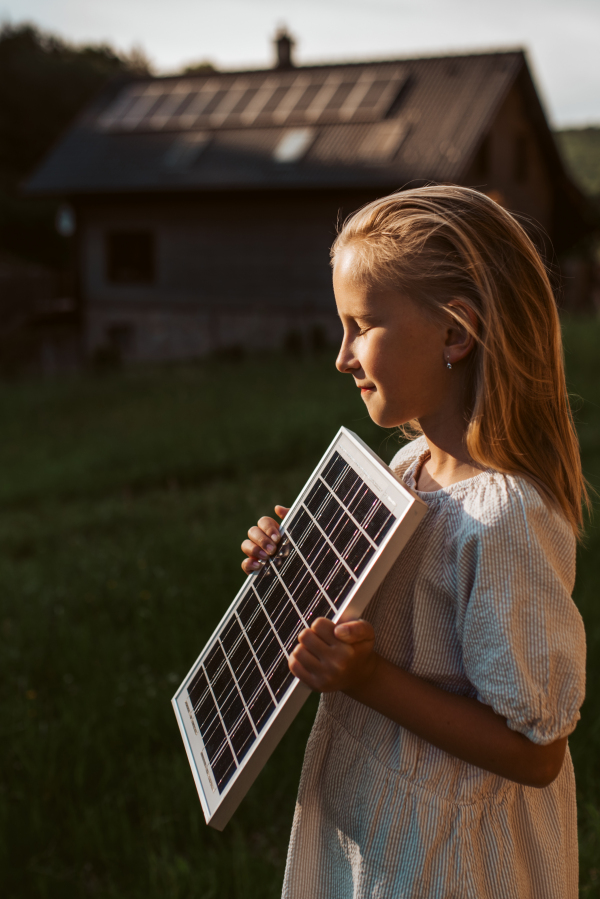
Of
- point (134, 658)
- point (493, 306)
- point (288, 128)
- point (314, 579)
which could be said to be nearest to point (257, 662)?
point (314, 579)

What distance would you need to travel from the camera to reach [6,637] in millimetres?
3840

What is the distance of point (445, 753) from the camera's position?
133 cm

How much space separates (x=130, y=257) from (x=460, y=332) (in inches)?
870

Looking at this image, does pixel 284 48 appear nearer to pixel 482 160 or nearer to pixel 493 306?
pixel 482 160

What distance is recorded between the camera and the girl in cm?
119

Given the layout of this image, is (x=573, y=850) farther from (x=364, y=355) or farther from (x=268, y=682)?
(x=364, y=355)

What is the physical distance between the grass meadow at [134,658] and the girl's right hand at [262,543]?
0.49 metres

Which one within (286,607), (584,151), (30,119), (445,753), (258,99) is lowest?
(445,753)

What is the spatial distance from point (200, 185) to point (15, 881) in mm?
18132

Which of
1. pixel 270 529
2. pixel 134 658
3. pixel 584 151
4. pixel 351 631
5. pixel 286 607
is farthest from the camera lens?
pixel 584 151

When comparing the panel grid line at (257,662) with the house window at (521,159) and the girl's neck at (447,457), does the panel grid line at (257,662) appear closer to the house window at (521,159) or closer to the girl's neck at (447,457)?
the girl's neck at (447,457)

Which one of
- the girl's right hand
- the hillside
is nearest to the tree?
the hillside

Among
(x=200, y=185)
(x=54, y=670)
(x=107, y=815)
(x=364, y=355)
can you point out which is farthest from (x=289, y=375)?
(x=364, y=355)

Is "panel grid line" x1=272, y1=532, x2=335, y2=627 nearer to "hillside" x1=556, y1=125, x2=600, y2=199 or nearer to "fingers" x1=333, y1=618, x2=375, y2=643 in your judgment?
"fingers" x1=333, y1=618, x2=375, y2=643
